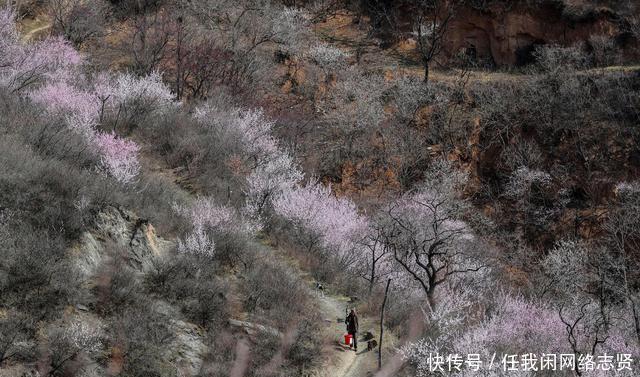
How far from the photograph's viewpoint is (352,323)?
40.1ft

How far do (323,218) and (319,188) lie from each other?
172 inches

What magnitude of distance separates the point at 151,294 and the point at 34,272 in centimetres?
230

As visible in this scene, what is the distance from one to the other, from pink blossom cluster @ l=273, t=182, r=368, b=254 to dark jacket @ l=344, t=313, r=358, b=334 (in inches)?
257

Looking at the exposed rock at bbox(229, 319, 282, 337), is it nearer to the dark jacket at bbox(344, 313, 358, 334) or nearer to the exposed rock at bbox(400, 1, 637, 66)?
the dark jacket at bbox(344, 313, 358, 334)

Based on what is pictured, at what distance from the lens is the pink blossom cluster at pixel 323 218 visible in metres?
19.2

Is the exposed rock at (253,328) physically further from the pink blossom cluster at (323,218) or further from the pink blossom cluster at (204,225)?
the pink blossom cluster at (323,218)

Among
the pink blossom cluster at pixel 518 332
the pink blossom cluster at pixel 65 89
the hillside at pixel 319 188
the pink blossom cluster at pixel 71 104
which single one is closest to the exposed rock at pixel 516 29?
the hillside at pixel 319 188

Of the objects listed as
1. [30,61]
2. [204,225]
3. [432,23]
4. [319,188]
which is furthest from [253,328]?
[432,23]

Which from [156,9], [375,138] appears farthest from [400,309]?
[156,9]

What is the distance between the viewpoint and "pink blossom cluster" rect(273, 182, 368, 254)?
62.9 feet

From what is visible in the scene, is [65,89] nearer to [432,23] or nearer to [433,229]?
[433,229]

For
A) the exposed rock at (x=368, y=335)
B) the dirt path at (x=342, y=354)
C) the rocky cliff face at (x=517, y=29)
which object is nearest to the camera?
the dirt path at (x=342, y=354)

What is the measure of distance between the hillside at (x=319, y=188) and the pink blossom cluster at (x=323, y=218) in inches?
3.9

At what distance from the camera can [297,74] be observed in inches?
1403
